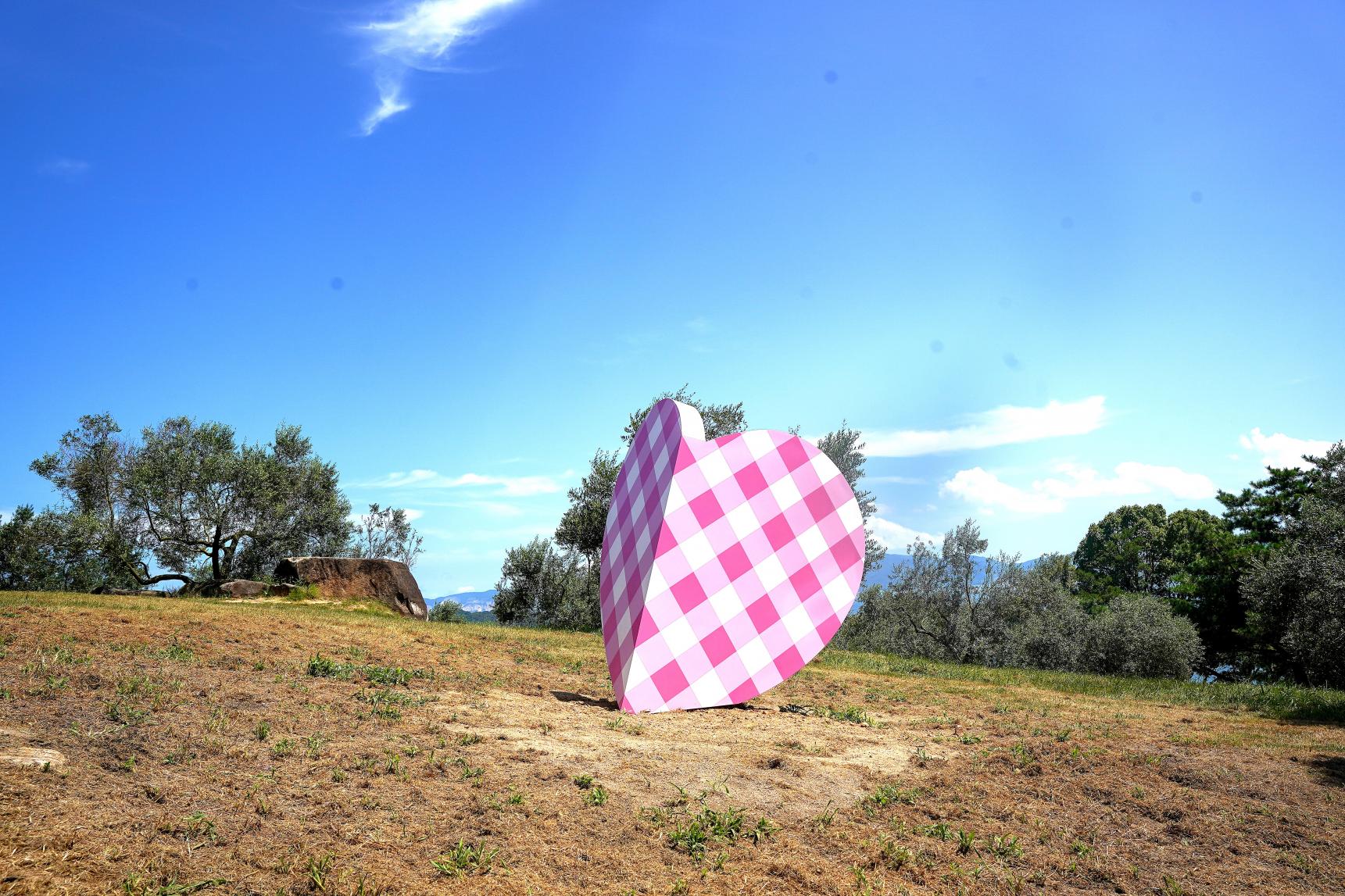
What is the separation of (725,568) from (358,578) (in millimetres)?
18254

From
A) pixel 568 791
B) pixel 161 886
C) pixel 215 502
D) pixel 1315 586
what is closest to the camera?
pixel 161 886

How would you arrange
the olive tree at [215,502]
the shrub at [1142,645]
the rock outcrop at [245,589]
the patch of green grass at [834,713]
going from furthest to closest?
the olive tree at [215,502] < the shrub at [1142,645] < the rock outcrop at [245,589] < the patch of green grass at [834,713]

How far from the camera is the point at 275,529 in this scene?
1499 inches

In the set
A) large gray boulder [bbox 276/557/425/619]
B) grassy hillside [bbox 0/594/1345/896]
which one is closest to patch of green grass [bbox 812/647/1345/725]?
grassy hillside [bbox 0/594/1345/896]

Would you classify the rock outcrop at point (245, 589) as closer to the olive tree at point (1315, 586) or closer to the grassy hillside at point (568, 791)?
the grassy hillside at point (568, 791)

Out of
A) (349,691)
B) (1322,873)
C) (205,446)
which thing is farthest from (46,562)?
(1322,873)

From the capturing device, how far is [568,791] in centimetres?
730

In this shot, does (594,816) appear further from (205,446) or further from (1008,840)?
(205,446)

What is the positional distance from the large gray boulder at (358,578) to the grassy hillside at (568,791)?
12874 millimetres

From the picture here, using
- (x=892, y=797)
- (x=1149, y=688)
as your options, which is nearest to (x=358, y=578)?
(x=1149, y=688)

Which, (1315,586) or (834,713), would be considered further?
(1315,586)

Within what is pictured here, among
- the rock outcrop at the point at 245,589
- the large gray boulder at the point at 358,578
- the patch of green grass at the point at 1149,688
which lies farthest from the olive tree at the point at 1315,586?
the rock outcrop at the point at 245,589

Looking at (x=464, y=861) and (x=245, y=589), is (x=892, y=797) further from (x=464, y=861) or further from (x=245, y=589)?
(x=245, y=589)

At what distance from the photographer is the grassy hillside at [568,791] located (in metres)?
5.80
